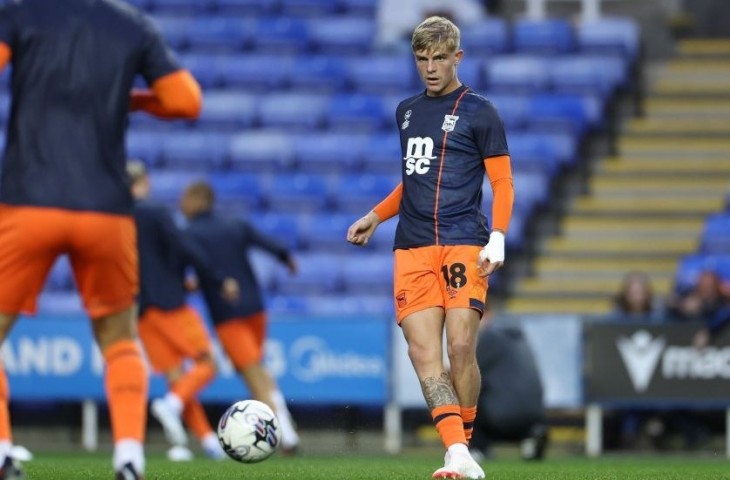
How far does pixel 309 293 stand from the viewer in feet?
55.4

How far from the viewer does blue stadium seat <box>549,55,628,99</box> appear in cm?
1878

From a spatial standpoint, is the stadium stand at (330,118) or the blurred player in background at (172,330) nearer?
the blurred player in background at (172,330)

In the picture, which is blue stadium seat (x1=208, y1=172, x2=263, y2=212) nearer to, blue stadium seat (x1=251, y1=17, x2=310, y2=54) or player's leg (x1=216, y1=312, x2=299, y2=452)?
blue stadium seat (x1=251, y1=17, x2=310, y2=54)

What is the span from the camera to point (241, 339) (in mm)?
13000

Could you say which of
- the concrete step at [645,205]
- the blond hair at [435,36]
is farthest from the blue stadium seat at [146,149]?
the blond hair at [435,36]

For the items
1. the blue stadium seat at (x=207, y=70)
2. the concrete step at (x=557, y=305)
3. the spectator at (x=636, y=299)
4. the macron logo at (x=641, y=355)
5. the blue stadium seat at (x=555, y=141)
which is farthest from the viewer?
A: the blue stadium seat at (x=207, y=70)

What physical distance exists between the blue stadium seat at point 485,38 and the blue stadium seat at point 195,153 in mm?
3209

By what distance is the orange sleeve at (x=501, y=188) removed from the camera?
7.61 meters

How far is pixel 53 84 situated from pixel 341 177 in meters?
12.0

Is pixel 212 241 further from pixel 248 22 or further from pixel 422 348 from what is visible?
pixel 248 22

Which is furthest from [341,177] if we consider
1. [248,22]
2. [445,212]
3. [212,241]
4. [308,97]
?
[445,212]

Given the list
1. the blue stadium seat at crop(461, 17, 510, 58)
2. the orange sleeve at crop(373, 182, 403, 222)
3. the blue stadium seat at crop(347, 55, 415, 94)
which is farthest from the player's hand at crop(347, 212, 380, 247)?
the blue stadium seat at crop(461, 17, 510, 58)

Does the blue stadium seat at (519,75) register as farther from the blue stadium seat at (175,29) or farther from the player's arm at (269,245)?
the player's arm at (269,245)

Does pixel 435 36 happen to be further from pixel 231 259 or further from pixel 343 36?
pixel 343 36
